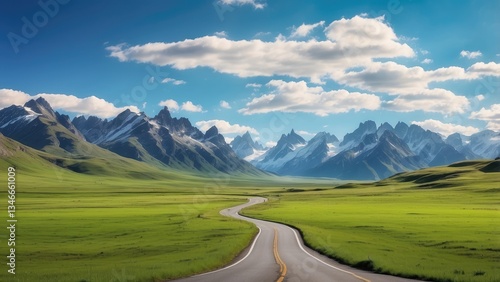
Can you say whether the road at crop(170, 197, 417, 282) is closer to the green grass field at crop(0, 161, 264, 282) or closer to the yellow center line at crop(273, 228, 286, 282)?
the yellow center line at crop(273, 228, 286, 282)

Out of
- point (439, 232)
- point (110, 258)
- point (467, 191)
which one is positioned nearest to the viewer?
point (110, 258)

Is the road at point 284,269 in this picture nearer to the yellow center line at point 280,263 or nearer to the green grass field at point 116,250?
the yellow center line at point 280,263

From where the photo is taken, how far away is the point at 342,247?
4775 cm

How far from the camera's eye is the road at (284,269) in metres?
28.1

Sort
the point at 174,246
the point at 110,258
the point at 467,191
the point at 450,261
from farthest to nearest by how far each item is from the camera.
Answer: the point at 467,191 < the point at 174,246 < the point at 110,258 < the point at 450,261

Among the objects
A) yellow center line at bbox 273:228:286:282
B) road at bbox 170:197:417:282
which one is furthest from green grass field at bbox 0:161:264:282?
yellow center line at bbox 273:228:286:282

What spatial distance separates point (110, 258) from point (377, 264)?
89.1ft

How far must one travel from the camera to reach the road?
28.1 m

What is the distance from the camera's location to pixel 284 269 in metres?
32.0

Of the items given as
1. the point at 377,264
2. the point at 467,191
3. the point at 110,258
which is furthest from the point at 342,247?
the point at 467,191

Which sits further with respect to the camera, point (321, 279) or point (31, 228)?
point (31, 228)

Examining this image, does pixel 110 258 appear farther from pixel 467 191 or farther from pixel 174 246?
Result: pixel 467 191

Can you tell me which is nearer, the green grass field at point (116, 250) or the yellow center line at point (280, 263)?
the yellow center line at point (280, 263)

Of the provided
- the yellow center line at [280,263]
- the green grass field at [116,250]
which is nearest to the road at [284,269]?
the yellow center line at [280,263]
